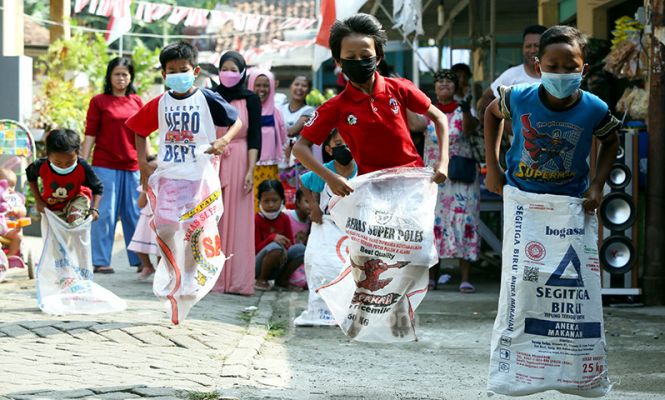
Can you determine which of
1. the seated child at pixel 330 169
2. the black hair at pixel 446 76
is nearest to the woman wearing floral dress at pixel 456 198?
the black hair at pixel 446 76

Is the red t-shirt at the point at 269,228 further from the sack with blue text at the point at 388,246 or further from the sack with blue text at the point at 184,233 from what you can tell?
the sack with blue text at the point at 388,246

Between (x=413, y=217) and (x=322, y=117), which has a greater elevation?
(x=322, y=117)

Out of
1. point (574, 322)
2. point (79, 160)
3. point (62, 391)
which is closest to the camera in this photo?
point (574, 322)

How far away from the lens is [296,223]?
11.2m

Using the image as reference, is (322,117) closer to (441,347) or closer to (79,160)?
(441,347)

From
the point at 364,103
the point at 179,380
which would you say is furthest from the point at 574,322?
the point at 179,380

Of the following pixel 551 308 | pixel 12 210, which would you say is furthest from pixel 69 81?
pixel 551 308

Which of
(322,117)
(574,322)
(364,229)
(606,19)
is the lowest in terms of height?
(574,322)

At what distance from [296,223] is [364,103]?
5.46m

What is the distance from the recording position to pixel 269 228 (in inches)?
428

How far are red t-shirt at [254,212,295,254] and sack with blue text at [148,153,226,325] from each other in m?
3.41

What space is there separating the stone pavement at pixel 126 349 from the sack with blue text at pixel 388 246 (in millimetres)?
808

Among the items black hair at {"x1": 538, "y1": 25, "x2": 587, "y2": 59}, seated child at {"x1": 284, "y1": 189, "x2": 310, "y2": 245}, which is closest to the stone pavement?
seated child at {"x1": 284, "y1": 189, "x2": 310, "y2": 245}

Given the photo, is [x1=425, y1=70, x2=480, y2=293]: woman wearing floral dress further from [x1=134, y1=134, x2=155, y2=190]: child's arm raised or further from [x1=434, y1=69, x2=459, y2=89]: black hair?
[x1=134, y1=134, x2=155, y2=190]: child's arm raised
